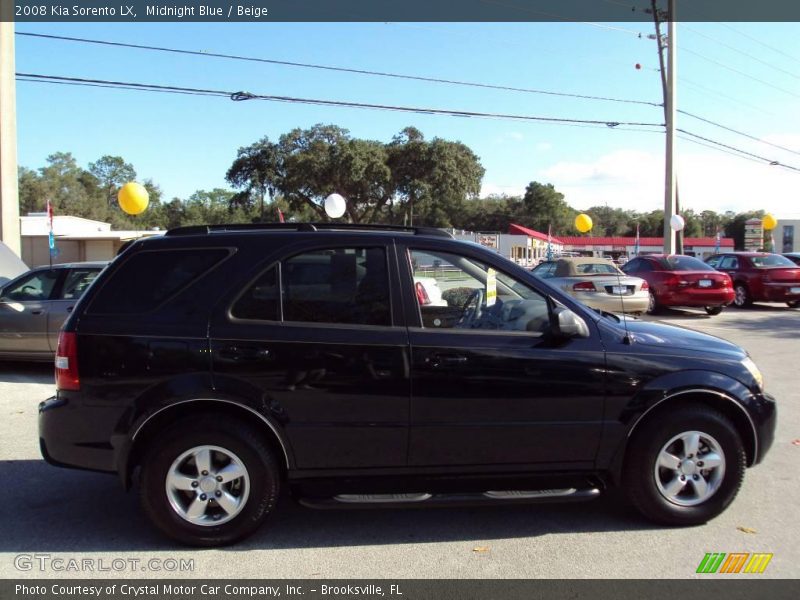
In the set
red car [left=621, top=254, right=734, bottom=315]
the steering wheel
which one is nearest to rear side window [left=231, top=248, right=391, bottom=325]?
the steering wheel

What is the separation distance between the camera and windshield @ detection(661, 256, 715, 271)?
50.6 ft

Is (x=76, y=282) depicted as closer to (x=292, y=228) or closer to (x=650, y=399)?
(x=292, y=228)

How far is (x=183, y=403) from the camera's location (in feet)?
11.6

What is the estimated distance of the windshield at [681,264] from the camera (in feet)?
50.6

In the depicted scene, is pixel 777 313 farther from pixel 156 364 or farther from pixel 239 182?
pixel 239 182

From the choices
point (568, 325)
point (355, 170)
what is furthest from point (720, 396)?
point (355, 170)

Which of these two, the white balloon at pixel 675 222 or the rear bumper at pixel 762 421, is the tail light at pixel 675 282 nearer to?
the white balloon at pixel 675 222

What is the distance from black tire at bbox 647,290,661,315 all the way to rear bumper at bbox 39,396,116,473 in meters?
14.1

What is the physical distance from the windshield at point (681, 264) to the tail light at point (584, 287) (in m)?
3.59

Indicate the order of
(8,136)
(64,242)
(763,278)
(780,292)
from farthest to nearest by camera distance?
(64,242)
(763,278)
(780,292)
(8,136)

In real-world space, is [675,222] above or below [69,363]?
above

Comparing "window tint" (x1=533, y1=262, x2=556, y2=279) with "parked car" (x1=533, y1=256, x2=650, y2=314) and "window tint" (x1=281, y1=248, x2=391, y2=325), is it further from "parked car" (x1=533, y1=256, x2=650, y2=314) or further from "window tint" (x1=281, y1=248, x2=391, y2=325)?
"window tint" (x1=281, y1=248, x2=391, y2=325)

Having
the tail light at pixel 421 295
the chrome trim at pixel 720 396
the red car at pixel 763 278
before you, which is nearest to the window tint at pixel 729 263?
the red car at pixel 763 278

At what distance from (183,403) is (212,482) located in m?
0.50
